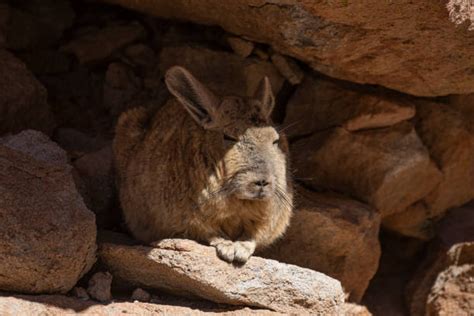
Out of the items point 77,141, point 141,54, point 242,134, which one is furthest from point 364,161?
point 77,141

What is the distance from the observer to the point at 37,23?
6492mm

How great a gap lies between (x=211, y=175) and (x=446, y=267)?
2655 mm

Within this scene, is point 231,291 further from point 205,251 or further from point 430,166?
point 430,166

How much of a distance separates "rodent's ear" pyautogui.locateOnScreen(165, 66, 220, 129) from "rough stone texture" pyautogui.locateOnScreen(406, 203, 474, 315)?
2721 millimetres

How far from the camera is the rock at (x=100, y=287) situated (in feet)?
15.8

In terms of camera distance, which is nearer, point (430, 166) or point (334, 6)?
point (334, 6)

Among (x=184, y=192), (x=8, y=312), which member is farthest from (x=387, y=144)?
(x=8, y=312)

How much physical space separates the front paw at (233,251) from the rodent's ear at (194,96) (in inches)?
32.8

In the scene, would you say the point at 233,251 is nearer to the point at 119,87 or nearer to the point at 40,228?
the point at 40,228

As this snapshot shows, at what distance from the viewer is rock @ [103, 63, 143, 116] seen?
6535 millimetres

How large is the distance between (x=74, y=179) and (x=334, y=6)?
2.27 meters

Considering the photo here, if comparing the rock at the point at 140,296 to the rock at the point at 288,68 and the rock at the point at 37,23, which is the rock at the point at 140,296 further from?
the rock at the point at 37,23

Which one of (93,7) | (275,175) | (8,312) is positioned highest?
(93,7)

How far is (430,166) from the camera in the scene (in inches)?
253
